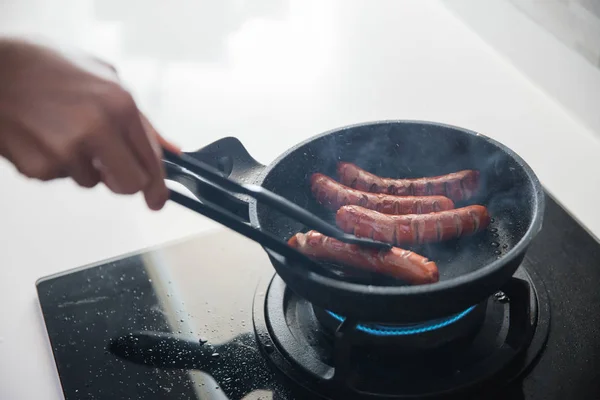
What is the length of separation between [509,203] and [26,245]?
1.23m

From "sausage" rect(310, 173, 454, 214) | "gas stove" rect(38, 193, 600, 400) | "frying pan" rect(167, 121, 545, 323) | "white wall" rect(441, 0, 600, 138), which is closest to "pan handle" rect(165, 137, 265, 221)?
"frying pan" rect(167, 121, 545, 323)

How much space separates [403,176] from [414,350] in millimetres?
487

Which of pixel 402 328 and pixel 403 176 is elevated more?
pixel 403 176

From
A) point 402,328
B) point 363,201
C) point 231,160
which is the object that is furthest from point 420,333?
point 231,160

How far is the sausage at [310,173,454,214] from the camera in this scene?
138 cm

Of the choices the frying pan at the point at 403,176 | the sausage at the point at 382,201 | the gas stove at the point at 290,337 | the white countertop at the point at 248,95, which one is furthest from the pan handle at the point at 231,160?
the white countertop at the point at 248,95

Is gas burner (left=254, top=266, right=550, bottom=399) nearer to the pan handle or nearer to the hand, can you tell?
the pan handle

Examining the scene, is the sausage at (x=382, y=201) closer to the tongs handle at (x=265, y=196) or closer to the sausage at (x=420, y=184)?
the sausage at (x=420, y=184)

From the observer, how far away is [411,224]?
1288mm

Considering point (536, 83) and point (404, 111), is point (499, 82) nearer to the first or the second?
point (536, 83)

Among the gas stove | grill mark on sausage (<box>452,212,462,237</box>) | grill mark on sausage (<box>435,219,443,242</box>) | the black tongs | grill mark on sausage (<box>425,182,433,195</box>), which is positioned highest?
grill mark on sausage (<box>452,212,462,237</box>)

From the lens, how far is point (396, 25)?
257cm

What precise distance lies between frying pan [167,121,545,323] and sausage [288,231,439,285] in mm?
43

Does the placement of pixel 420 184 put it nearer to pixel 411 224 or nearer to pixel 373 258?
pixel 411 224
